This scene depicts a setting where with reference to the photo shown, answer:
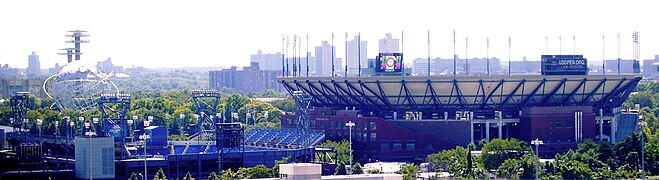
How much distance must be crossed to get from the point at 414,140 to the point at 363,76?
6.86 meters

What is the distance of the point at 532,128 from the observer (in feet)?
392

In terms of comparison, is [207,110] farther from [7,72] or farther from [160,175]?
[160,175]

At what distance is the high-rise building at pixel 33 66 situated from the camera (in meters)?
138

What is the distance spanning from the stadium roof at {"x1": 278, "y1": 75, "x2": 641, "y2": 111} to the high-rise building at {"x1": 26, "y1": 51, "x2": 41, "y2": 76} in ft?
90.3

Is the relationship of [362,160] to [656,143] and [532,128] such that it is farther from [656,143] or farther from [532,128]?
[656,143]

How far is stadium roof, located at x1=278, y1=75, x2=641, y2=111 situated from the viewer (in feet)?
388

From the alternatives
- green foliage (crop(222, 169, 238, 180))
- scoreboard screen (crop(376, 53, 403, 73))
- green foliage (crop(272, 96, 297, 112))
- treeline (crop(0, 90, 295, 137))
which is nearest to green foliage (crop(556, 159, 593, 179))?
green foliage (crop(222, 169, 238, 180))

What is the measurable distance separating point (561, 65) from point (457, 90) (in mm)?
9046

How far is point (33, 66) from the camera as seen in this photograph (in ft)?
486

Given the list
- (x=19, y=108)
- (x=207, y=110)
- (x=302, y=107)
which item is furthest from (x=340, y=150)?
(x=207, y=110)

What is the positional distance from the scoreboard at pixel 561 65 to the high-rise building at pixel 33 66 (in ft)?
152

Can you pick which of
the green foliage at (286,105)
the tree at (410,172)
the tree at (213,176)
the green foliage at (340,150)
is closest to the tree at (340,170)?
the tree at (410,172)

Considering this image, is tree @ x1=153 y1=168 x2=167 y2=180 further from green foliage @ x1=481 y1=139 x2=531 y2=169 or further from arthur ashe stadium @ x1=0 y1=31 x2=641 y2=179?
green foliage @ x1=481 y1=139 x2=531 y2=169

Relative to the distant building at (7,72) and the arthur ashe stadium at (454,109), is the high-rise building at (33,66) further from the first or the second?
the arthur ashe stadium at (454,109)
